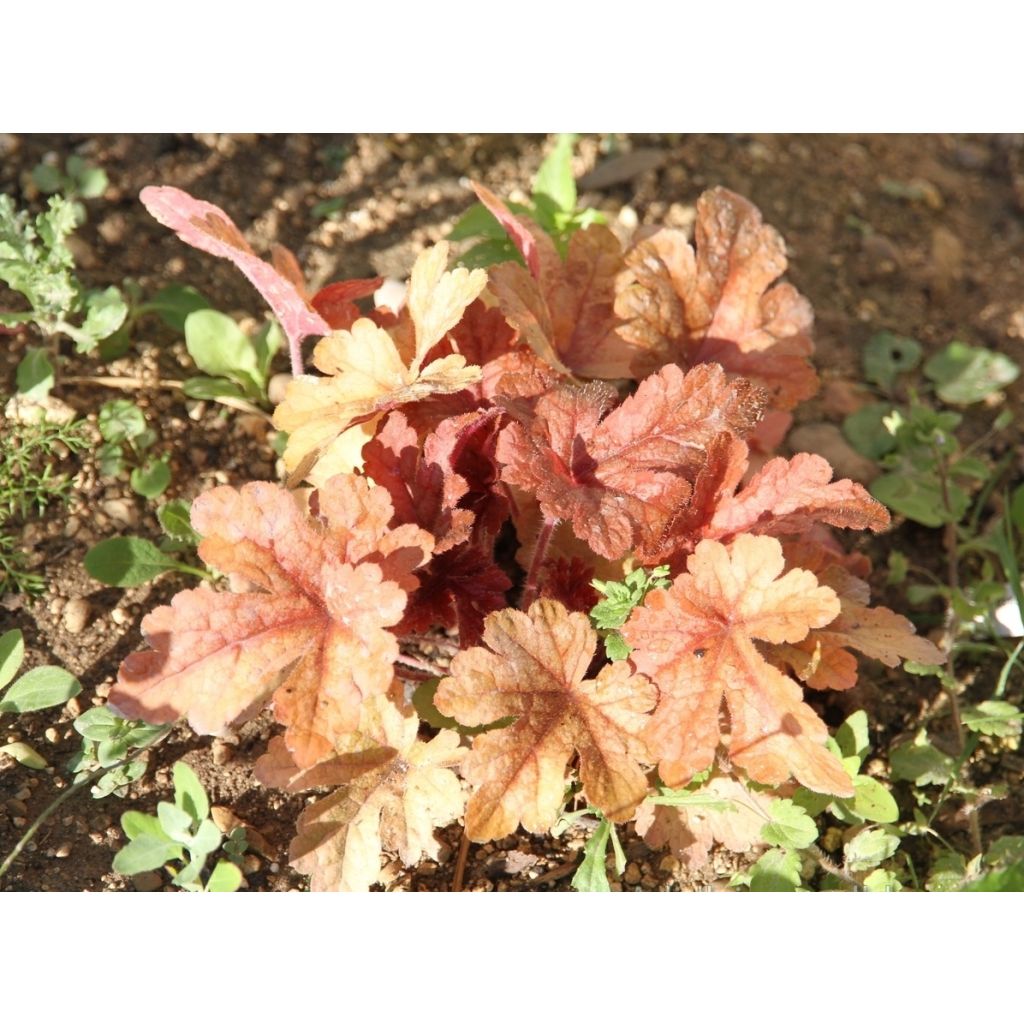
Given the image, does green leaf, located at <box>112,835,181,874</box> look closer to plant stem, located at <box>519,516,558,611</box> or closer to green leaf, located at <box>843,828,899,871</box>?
plant stem, located at <box>519,516,558,611</box>

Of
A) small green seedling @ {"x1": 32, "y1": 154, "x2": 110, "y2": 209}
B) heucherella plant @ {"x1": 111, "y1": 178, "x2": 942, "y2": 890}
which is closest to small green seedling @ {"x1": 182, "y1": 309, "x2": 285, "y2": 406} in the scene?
heucherella plant @ {"x1": 111, "y1": 178, "x2": 942, "y2": 890}

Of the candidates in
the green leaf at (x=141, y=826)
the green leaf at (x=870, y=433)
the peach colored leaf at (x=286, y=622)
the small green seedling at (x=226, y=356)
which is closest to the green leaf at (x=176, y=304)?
the small green seedling at (x=226, y=356)

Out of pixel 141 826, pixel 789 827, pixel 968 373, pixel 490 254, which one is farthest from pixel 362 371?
pixel 968 373

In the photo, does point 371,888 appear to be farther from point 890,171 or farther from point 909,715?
point 890,171


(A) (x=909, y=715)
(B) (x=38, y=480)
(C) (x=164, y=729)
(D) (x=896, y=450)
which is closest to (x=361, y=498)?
(C) (x=164, y=729)

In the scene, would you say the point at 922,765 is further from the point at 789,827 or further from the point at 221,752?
the point at 221,752
